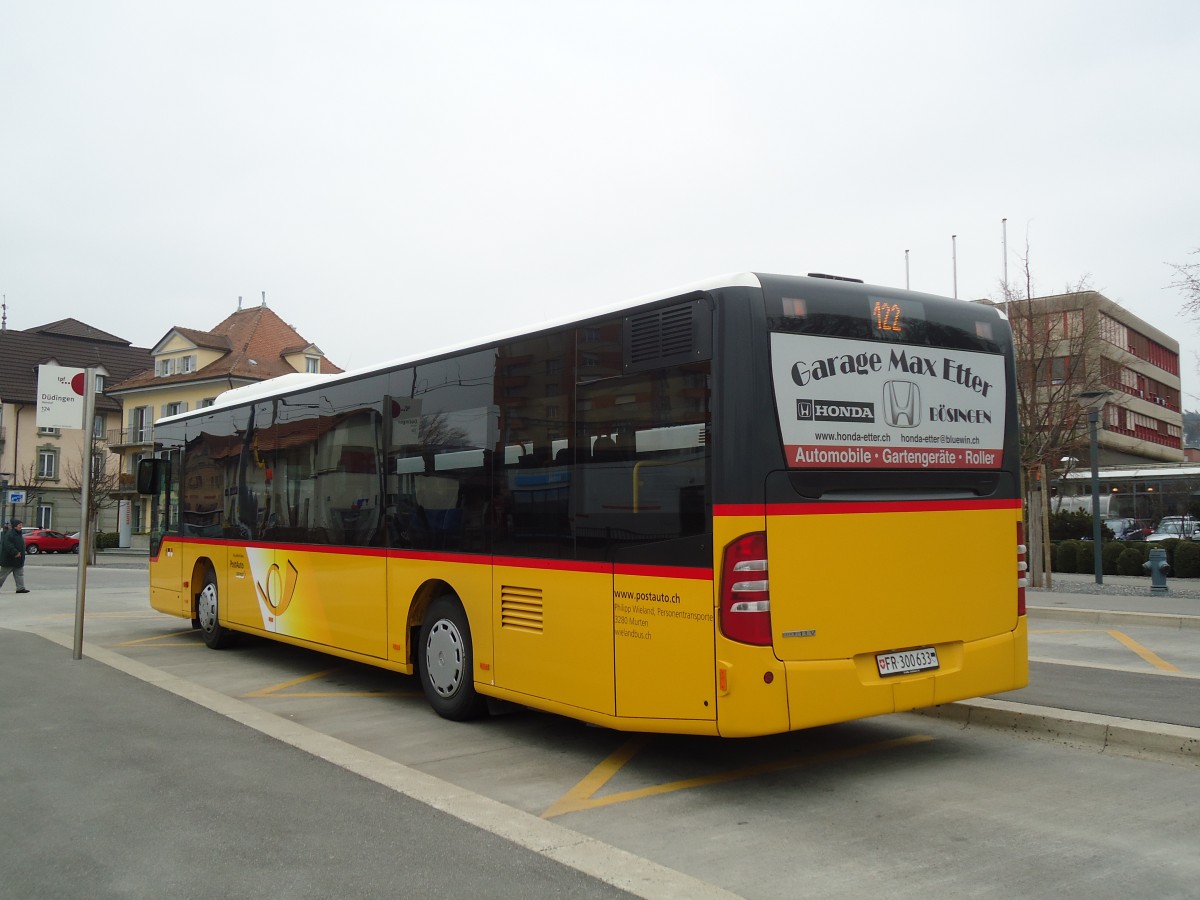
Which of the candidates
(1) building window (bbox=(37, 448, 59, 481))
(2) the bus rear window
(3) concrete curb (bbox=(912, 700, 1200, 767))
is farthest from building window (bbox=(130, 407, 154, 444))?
(2) the bus rear window

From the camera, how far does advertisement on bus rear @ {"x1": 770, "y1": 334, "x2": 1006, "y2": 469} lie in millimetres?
6156

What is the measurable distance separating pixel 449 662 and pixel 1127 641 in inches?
351

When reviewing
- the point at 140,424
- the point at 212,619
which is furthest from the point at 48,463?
the point at 212,619

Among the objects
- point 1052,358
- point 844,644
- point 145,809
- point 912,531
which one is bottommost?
point 145,809

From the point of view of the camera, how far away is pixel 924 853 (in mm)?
5094

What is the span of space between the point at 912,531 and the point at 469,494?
335cm

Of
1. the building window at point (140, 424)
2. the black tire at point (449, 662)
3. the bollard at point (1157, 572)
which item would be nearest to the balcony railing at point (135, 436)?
the building window at point (140, 424)

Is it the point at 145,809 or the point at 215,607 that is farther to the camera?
the point at 215,607

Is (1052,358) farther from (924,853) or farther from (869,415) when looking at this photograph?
(924,853)

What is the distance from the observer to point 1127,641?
1288 centimetres

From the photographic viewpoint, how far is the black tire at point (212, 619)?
13047 mm

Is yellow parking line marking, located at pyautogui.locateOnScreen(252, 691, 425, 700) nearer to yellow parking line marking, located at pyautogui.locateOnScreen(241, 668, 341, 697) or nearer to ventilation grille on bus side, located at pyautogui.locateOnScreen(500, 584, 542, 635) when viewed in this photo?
yellow parking line marking, located at pyautogui.locateOnScreen(241, 668, 341, 697)

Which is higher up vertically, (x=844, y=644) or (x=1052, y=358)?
(x=1052, y=358)

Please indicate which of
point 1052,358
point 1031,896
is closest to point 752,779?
point 1031,896
